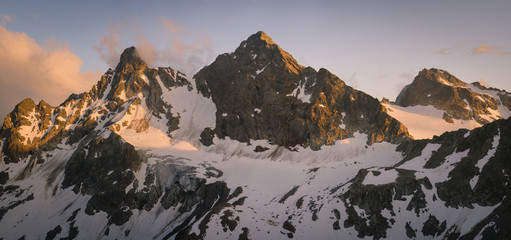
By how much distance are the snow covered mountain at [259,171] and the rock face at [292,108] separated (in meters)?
0.64

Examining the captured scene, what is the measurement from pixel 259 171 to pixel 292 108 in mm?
45465

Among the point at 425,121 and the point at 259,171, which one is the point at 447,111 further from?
the point at 259,171

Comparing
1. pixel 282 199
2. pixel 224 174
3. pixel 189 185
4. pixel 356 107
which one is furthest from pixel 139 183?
pixel 356 107

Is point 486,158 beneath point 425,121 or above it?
beneath

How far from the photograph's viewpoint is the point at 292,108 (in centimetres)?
17125

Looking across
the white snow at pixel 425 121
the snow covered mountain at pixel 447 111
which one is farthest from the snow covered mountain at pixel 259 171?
the snow covered mountain at pixel 447 111

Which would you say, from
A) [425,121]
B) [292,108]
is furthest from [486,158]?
[425,121]

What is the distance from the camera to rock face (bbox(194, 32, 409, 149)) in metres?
158

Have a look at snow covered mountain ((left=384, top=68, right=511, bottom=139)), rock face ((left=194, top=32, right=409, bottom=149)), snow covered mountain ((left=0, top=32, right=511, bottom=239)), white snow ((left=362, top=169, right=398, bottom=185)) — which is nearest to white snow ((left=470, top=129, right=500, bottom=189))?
snow covered mountain ((left=0, top=32, right=511, bottom=239))

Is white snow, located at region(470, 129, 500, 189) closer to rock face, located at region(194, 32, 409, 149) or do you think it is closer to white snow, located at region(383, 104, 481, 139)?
rock face, located at region(194, 32, 409, 149)

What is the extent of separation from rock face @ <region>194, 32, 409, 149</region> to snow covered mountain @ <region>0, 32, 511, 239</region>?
637 millimetres

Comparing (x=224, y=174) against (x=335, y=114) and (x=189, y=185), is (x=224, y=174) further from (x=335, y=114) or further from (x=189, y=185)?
(x=335, y=114)

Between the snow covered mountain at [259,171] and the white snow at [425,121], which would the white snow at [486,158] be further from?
the white snow at [425,121]

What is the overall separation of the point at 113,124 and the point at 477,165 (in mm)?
162151
